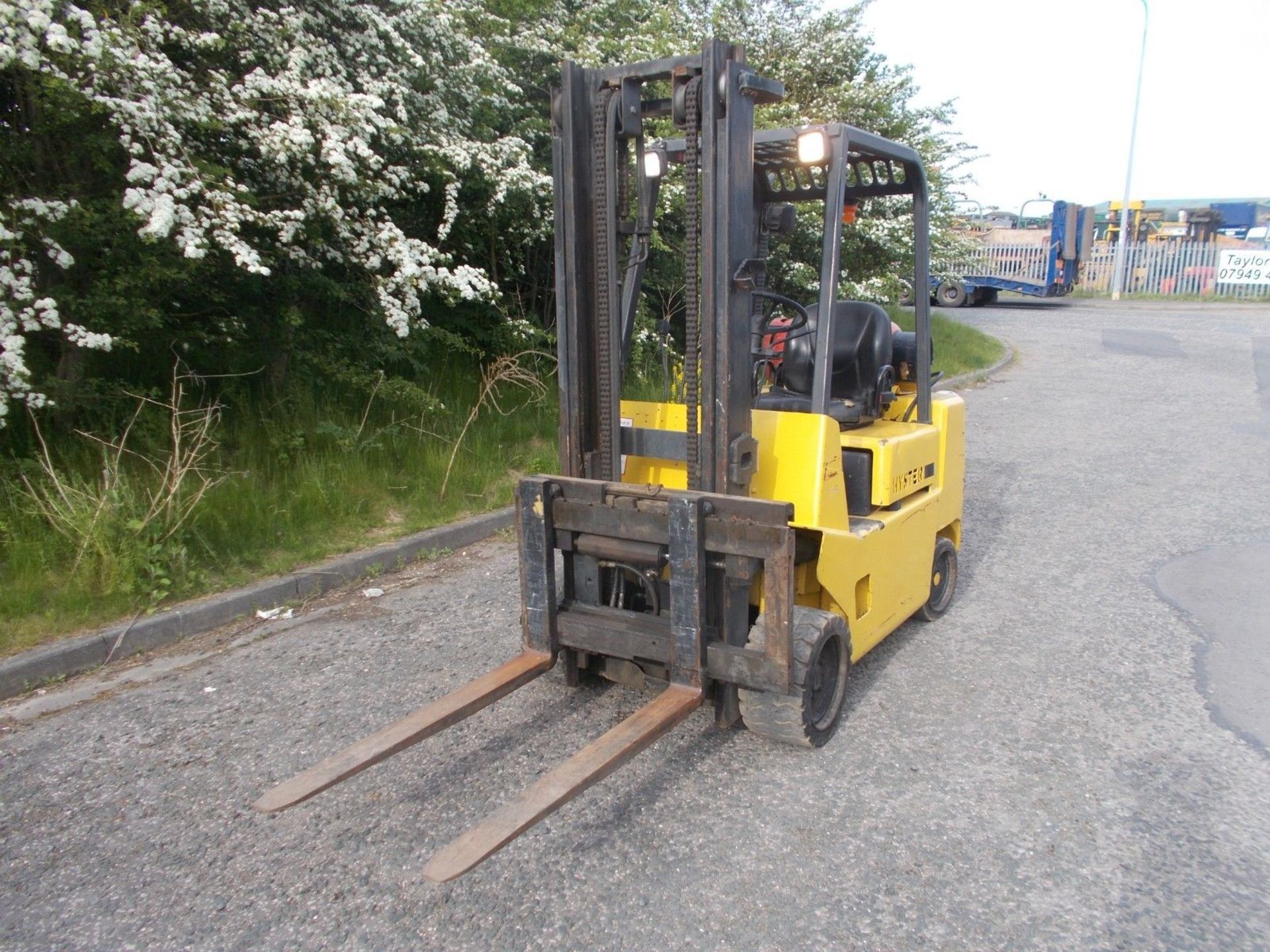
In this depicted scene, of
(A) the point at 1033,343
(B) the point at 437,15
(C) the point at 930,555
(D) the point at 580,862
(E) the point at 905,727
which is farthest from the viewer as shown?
(A) the point at 1033,343

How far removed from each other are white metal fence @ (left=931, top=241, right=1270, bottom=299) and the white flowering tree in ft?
86.5

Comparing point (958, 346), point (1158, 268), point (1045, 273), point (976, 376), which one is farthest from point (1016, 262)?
point (976, 376)

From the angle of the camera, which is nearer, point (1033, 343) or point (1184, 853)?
point (1184, 853)

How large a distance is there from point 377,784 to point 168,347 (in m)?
5.15

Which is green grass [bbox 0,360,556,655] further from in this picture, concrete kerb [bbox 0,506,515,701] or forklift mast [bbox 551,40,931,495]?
forklift mast [bbox 551,40,931,495]

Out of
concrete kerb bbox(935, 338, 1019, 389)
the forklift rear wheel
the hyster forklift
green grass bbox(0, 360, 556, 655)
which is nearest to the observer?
the hyster forklift

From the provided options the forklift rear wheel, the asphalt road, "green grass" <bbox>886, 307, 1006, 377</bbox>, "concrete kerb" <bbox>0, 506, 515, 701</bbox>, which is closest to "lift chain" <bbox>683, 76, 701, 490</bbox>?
the asphalt road

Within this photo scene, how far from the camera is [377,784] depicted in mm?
3715

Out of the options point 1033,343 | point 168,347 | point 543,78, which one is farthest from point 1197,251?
point 168,347

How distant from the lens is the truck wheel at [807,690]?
12.4 ft

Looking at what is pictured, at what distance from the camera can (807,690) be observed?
3809mm

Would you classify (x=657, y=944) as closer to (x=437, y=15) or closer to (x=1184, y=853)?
(x=1184, y=853)

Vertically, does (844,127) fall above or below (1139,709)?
above

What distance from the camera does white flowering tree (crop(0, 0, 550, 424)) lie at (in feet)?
16.9
